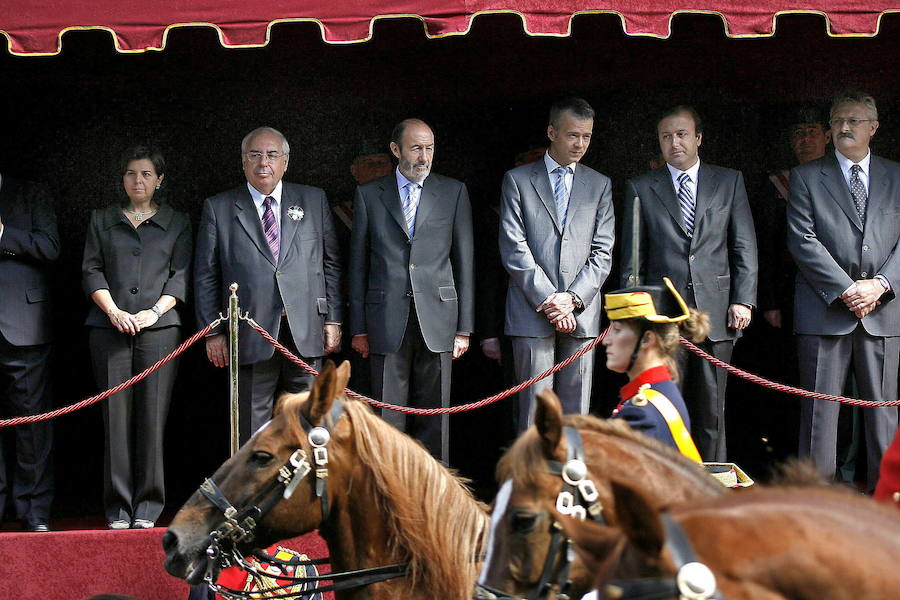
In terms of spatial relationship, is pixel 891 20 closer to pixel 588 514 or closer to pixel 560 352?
pixel 560 352

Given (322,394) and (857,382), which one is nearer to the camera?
(322,394)

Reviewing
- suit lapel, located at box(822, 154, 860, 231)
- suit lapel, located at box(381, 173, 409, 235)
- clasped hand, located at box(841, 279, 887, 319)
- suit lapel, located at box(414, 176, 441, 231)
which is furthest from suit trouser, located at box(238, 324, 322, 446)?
suit lapel, located at box(822, 154, 860, 231)

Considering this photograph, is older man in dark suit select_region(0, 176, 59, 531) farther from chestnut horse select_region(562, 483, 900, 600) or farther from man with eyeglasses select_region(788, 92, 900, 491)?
chestnut horse select_region(562, 483, 900, 600)

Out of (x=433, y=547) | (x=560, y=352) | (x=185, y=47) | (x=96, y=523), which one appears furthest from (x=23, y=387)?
(x=433, y=547)

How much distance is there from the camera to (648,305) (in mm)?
4199

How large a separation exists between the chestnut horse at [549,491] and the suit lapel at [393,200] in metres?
4.17

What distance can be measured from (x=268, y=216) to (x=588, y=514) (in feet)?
14.6

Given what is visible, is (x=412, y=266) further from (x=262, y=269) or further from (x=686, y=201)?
(x=686, y=201)

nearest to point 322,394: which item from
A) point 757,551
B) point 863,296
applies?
point 757,551

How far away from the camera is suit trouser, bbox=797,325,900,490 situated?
6.88 metres

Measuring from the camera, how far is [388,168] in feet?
27.8

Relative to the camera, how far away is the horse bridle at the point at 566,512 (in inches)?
114

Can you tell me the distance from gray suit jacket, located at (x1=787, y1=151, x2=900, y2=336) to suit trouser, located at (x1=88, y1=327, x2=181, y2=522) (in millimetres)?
3829

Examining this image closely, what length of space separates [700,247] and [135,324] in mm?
3445
